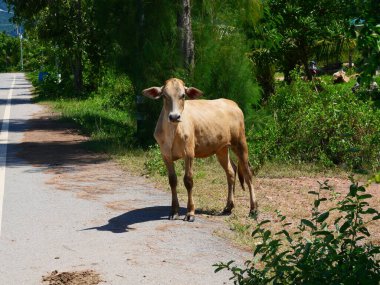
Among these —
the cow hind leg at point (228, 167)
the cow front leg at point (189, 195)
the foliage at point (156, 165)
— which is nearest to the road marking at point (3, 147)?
the cow front leg at point (189, 195)

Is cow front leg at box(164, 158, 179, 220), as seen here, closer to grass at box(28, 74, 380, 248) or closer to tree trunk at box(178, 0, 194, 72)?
grass at box(28, 74, 380, 248)

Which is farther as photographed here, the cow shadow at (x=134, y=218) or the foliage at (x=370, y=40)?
the cow shadow at (x=134, y=218)

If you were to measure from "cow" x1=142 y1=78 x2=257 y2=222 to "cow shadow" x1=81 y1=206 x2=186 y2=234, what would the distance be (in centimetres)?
34

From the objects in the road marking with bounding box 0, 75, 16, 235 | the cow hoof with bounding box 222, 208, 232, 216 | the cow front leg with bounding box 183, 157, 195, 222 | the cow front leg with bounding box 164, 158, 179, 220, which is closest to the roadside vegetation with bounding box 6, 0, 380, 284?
the cow hoof with bounding box 222, 208, 232, 216

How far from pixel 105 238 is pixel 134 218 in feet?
4.09

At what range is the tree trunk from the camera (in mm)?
18438

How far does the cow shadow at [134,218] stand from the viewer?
31.9 feet

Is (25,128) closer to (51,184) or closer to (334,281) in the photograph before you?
(51,184)

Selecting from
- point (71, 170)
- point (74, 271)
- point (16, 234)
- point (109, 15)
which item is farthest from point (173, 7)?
point (74, 271)

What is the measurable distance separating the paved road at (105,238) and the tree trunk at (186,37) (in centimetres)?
554

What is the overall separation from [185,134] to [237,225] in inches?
58.7

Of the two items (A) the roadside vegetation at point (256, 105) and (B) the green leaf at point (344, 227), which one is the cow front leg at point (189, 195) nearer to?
(A) the roadside vegetation at point (256, 105)

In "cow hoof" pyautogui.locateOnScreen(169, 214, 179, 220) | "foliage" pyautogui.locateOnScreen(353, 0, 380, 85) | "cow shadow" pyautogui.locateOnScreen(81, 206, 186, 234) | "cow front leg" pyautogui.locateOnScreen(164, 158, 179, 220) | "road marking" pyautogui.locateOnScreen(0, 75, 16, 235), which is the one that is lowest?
"road marking" pyautogui.locateOnScreen(0, 75, 16, 235)

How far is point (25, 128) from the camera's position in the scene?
2395 centimetres
